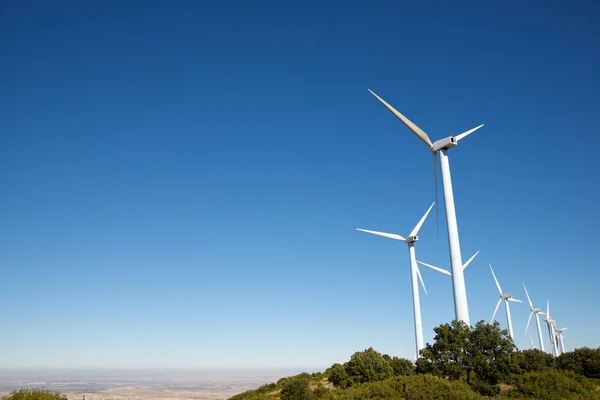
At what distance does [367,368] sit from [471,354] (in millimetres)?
19343

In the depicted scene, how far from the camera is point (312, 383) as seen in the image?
8950 cm

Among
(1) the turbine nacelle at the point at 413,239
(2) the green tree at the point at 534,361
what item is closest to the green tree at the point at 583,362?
(2) the green tree at the point at 534,361

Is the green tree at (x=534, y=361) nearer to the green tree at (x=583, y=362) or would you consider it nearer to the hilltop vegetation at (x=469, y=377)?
the green tree at (x=583, y=362)

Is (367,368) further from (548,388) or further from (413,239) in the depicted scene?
(413,239)

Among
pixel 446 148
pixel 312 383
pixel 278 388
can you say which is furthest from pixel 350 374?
pixel 446 148

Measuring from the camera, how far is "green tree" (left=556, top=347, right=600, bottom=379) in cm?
8394

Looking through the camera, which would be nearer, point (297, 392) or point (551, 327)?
point (297, 392)

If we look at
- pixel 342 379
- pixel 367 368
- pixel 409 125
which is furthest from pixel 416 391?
pixel 409 125

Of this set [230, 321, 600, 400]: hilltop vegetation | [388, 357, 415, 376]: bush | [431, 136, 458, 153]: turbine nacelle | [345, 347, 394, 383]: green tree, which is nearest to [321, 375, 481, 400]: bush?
[230, 321, 600, 400]: hilltop vegetation

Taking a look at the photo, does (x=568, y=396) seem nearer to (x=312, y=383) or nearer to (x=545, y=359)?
(x=312, y=383)

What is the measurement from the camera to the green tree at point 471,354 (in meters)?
55.1

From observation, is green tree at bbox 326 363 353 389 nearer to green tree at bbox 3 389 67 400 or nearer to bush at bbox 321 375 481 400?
bush at bbox 321 375 481 400

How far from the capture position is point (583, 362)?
8756 centimetres

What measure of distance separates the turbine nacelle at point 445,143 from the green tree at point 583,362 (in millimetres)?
54472
